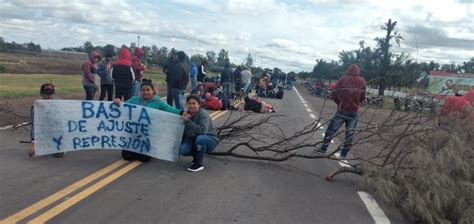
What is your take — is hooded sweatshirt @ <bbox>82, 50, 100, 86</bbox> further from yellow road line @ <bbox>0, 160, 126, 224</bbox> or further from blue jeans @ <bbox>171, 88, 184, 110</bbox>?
yellow road line @ <bbox>0, 160, 126, 224</bbox>

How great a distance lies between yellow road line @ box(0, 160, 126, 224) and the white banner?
1.46ft

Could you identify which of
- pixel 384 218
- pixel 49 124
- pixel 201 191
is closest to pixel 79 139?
pixel 49 124

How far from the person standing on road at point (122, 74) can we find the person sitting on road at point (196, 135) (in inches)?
197

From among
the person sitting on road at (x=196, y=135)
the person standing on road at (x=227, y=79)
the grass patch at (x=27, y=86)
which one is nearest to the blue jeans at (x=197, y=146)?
the person sitting on road at (x=196, y=135)

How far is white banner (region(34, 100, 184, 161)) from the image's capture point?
7047mm

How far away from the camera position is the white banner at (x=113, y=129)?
23.1 ft

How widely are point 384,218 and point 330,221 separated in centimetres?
71

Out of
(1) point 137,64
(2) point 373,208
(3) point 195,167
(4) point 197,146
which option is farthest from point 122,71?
(2) point 373,208

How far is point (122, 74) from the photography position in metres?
11.8

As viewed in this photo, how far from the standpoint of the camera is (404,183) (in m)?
6.12

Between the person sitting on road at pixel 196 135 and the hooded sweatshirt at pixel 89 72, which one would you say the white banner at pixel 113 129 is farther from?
the hooded sweatshirt at pixel 89 72

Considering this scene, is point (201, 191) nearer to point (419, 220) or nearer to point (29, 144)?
point (419, 220)

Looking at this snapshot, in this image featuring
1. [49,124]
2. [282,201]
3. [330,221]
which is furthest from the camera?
[49,124]

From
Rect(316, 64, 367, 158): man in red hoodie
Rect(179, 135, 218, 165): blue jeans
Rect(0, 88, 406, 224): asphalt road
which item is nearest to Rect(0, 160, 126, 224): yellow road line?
Rect(0, 88, 406, 224): asphalt road
